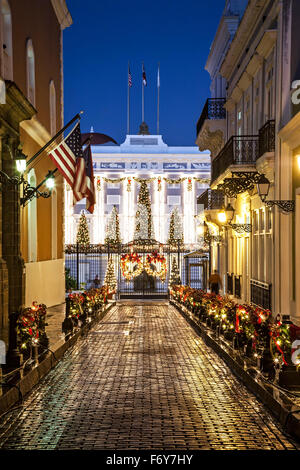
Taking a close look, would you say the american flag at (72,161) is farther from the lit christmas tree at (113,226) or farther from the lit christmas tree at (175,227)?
the lit christmas tree at (175,227)

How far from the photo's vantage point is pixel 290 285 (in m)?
15.6

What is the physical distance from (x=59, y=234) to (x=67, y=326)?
10.9 meters

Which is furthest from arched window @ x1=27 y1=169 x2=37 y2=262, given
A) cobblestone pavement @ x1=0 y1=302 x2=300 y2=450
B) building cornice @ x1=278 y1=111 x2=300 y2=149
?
building cornice @ x1=278 y1=111 x2=300 y2=149

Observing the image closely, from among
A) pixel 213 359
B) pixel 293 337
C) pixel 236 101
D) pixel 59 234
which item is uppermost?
pixel 236 101

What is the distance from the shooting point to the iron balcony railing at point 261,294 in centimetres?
1722

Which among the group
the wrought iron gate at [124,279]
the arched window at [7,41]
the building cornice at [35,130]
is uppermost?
the arched window at [7,41]

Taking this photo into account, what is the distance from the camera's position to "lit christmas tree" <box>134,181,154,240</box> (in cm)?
6153

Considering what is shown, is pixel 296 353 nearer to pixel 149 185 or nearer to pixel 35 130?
pixel 35 130

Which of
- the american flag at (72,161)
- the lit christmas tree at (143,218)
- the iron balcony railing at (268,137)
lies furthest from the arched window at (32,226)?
the lit christmas tree at (143,218)

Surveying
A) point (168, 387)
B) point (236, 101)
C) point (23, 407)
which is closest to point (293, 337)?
point (168, 387)

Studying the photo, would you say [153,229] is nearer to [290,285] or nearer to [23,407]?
[290,285]

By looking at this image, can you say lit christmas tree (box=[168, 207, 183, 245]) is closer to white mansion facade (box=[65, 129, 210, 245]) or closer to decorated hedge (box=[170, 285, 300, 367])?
white mansion facade (box=[65, 129, 210, 245])

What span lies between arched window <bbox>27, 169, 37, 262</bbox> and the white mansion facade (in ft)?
147

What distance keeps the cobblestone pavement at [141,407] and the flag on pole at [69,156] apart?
4.03 meters
